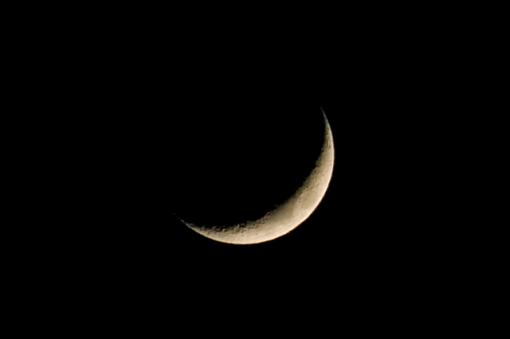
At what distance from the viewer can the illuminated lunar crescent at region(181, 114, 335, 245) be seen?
200cm

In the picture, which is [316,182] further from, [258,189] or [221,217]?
[221,217]

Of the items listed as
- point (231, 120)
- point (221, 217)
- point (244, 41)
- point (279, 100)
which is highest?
point (244, 41)

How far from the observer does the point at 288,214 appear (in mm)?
2006

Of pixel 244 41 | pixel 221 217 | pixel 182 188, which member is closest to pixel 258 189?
pixel 221 217

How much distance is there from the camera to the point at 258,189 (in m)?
1.91

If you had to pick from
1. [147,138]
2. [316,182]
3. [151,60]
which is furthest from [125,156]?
[316,182]

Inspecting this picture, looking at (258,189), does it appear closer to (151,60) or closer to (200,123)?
(200,123)

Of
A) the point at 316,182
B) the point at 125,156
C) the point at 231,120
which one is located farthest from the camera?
the point at 316,182

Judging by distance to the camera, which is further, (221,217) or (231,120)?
(221,217)

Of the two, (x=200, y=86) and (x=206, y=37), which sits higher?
(x=206, y=37)

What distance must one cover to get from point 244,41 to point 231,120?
1.18 feet

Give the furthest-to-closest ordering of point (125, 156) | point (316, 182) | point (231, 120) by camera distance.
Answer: point (316, 182) → point (125, 156) → point (231, 120)

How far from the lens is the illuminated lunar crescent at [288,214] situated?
1997 mm

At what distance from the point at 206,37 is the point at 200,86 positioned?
0.22 m
